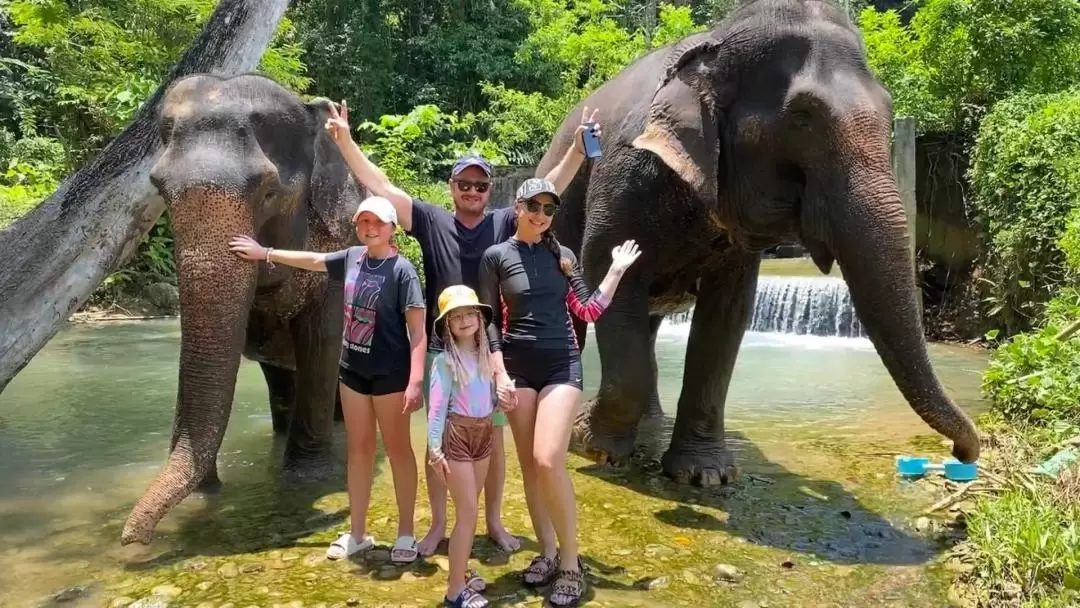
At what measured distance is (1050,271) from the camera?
9.48 meters

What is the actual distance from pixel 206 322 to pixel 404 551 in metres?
1.21

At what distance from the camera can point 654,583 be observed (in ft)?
11.3

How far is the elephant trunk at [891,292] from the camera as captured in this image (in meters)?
3.50

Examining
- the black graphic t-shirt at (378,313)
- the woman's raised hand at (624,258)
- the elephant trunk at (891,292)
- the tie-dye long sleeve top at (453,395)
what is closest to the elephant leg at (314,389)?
the black graphic t-shirt at (378,313)

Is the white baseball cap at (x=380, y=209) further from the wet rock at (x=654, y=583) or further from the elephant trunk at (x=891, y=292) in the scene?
the elephant trunk at (x=891, y=292)

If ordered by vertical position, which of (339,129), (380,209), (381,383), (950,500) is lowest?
(950,500)

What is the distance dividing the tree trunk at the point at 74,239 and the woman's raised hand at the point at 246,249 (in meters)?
1.97

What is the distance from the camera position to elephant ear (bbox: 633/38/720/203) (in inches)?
162

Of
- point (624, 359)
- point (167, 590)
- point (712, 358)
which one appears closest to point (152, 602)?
point (167, 590)

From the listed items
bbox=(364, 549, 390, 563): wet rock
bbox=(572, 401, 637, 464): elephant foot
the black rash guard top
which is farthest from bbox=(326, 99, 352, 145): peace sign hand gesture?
bbox=(572, 401, 637, 464): elephant foot

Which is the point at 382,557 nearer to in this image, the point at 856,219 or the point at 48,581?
the point at 48,581

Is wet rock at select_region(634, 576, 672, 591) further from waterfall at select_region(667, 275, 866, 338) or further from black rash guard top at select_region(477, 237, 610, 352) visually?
waterfall at select_region(667, 275, 866, 338)

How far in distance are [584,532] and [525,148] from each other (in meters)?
19.2

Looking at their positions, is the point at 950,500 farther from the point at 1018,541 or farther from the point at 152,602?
the point at 152,602
